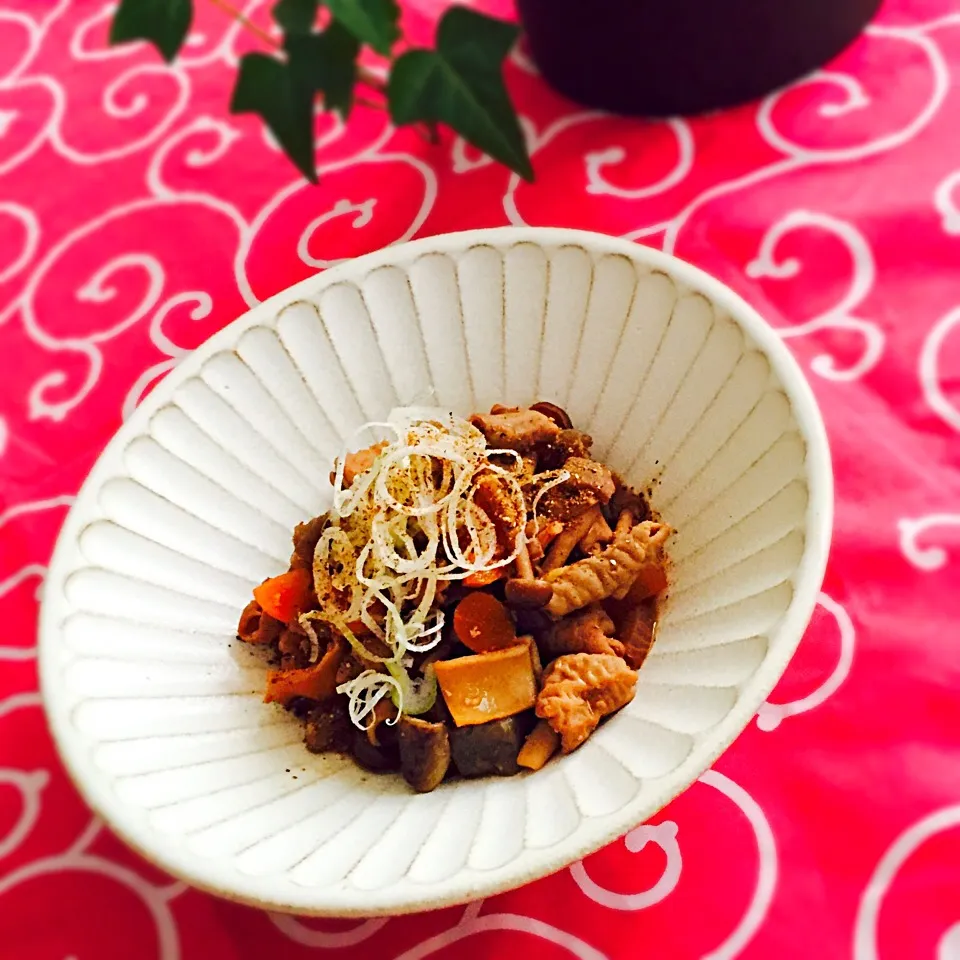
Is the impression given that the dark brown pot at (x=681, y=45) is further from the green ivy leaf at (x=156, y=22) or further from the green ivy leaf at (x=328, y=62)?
the green ivy leaf at (x=156, y=22)

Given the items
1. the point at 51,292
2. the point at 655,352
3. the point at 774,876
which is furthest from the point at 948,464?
the point at 51,292

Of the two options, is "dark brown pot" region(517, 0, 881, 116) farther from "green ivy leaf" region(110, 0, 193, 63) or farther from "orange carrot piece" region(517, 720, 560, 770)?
"orange carrot piece" region(517, 720, 560, 770)

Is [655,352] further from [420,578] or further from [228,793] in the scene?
[228,793]

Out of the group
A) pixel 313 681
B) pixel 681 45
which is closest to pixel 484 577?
pixel 313 681

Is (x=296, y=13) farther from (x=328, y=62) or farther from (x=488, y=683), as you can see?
(x=488, y=683)

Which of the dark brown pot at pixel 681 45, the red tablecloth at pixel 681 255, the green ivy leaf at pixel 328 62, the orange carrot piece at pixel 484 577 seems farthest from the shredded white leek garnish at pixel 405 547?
the dark brown pot at pixel 681 45

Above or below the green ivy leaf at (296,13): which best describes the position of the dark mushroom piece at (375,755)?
below
